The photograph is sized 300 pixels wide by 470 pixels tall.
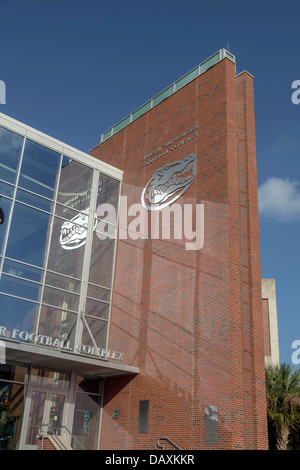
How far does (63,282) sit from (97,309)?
83.4 inches

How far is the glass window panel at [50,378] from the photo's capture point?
18641 mm

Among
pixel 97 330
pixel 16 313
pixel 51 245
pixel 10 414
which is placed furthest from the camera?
pixel 97 330

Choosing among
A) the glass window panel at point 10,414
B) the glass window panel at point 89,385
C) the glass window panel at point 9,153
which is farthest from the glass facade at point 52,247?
the glass window panel at point 10,414

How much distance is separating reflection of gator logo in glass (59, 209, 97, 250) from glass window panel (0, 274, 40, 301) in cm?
251

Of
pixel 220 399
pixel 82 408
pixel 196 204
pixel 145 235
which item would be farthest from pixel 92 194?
pixel 220 399

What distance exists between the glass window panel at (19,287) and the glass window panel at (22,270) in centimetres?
20

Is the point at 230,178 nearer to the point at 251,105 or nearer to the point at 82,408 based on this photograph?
the point at 251,105

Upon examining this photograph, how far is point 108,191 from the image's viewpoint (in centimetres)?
2372

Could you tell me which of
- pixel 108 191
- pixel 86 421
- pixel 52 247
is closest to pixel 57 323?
pixel 52 247

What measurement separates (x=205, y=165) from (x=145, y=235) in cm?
418

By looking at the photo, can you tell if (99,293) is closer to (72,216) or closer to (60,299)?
(60,299)

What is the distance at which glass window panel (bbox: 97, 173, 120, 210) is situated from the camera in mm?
23453
